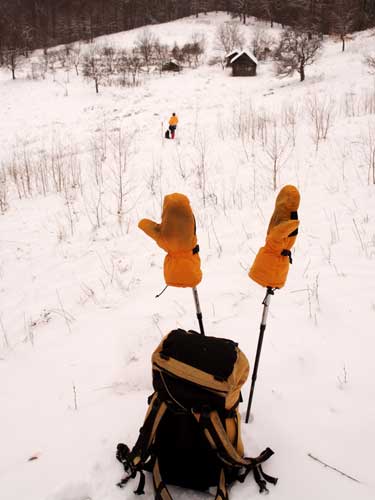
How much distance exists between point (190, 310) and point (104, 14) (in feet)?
190

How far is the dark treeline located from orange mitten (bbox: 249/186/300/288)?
4129cm

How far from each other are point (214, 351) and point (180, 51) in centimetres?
3620

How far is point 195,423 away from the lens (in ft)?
4.64

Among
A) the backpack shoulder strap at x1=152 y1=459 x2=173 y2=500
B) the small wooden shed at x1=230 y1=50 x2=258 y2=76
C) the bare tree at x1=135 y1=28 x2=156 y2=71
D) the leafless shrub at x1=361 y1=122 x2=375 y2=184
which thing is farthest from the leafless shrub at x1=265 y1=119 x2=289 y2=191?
the bare tree at x1=135 y1=28 x2=156 y2=71

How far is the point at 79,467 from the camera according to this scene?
1.54 m

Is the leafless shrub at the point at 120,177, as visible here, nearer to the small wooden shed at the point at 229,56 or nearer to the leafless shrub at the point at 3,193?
the leafless shrub at the point at 3,193

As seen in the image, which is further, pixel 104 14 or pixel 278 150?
pixel 104 14

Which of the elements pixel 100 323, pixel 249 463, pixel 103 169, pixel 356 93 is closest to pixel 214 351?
pixel 249 463

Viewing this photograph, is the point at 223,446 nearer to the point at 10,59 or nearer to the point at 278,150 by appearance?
the point at 278,150

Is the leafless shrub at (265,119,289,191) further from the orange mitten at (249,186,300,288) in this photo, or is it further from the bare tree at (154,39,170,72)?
the bare tree at (154,39,170,72)

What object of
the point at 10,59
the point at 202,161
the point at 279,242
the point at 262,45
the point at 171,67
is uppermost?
the point at 262,45

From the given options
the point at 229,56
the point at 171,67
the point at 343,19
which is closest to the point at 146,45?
the point at 171,67

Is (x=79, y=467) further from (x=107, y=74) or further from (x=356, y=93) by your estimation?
(x=107, y=74)

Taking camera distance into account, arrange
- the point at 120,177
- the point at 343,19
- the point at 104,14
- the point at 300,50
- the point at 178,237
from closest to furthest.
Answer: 1. the point at 178,237
2. the point at 120,177
3. the point at 300,50
4. the point at 343,19
5. the point at 104,14
